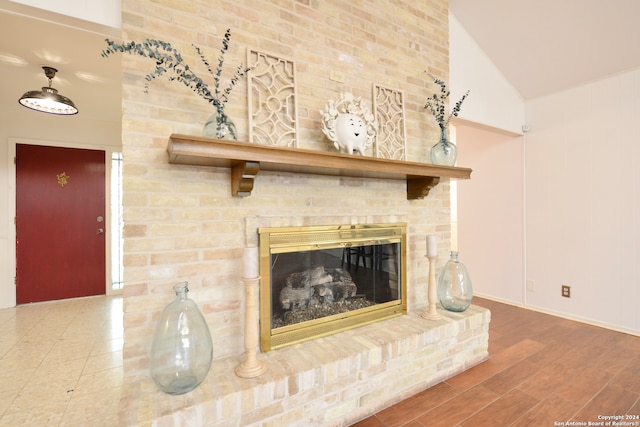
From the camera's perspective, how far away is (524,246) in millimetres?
3338

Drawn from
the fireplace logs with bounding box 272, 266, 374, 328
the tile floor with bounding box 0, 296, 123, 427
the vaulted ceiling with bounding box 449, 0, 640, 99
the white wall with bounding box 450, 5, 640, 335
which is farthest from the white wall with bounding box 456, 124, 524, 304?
the tile floor with bounding box 0, 296, 123, 427

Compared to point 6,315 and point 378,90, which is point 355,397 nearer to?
point 378,90

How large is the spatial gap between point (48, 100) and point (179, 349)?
2.62m

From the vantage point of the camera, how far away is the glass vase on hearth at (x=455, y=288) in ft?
7.14

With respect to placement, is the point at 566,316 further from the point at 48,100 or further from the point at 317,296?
the point at 48,100

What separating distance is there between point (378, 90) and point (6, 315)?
14.6 ft

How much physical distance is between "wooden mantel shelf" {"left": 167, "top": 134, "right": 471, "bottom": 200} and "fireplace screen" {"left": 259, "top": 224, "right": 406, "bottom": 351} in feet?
1.12

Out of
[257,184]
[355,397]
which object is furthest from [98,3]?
[355,397]

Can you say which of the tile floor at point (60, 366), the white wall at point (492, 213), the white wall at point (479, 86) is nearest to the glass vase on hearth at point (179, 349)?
the tile floor at point (60, 366)

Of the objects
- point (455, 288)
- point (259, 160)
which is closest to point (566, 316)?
point (455, 288)

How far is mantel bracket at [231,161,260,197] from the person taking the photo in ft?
4.56

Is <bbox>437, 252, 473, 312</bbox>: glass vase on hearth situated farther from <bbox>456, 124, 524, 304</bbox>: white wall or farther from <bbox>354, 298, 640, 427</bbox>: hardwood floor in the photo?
<bbox>456, 124, 524, 304</bbox>: white wall

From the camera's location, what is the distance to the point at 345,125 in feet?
5.77

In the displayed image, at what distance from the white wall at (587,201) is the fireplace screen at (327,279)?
6.79ft
